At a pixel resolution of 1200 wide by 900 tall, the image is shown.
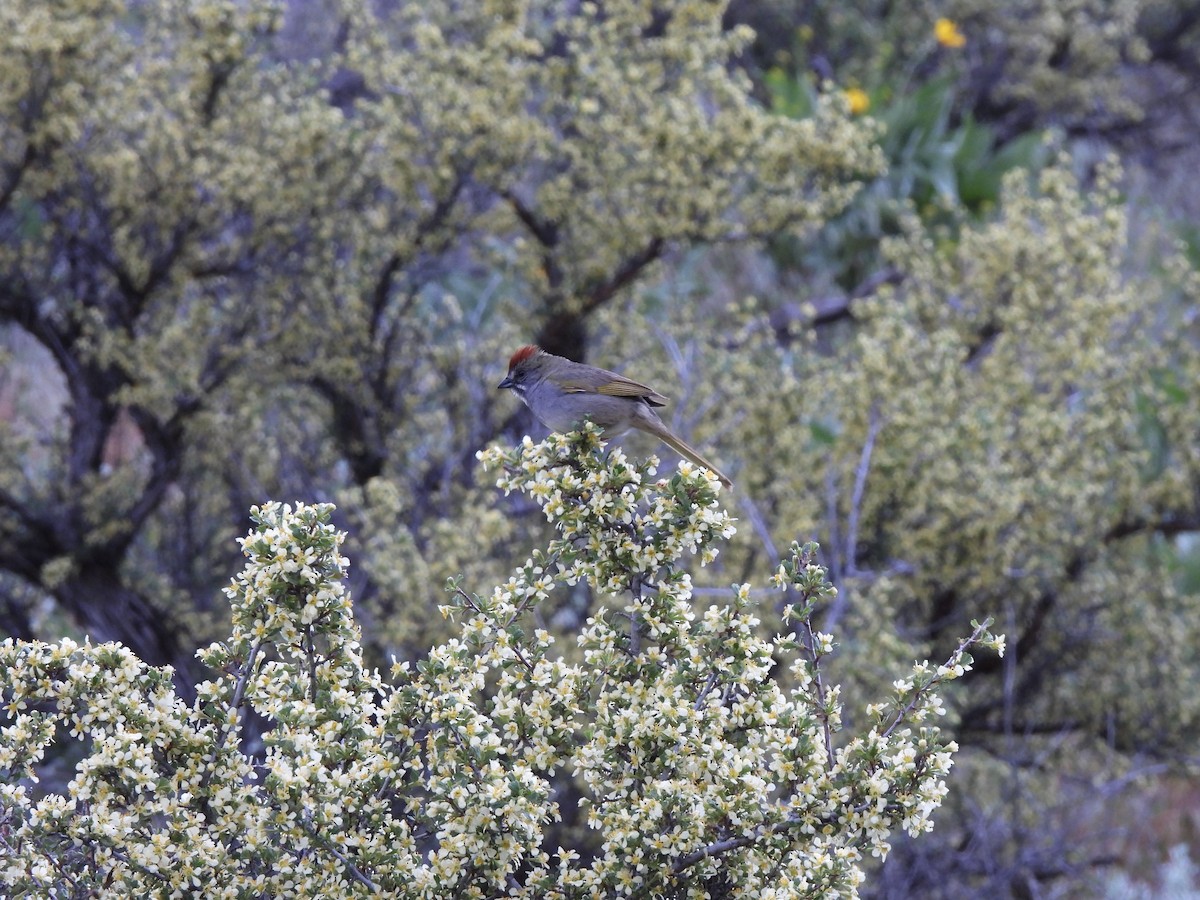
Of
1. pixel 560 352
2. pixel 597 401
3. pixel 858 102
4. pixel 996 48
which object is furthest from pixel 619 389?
pixel 996 48

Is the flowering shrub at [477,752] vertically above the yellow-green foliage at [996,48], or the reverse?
the yellow-green foliage at [996,48]

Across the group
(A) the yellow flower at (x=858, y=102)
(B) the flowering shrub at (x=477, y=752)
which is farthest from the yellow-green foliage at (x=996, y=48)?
(B) the flowering shrub at (x=477, y=752)

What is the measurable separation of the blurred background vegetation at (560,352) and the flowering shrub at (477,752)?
2.83 m

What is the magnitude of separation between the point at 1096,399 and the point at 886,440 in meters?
0.98

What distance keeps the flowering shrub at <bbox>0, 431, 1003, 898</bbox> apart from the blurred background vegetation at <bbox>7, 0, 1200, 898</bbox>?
2831 mm

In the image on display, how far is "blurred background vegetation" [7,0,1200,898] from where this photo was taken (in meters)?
6.27

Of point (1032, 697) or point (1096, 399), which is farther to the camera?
point (1032, 697)

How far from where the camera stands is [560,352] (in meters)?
7.18

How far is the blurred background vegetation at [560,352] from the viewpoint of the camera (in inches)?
247

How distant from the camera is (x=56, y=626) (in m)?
8.16

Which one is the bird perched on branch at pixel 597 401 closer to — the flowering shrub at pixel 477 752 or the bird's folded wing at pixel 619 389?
the bird's folded wing at pixel 619 389

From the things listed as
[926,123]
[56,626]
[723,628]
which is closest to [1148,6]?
[926,123]

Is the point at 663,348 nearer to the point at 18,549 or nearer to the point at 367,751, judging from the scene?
the point at 18,549

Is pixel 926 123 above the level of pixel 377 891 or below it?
above
